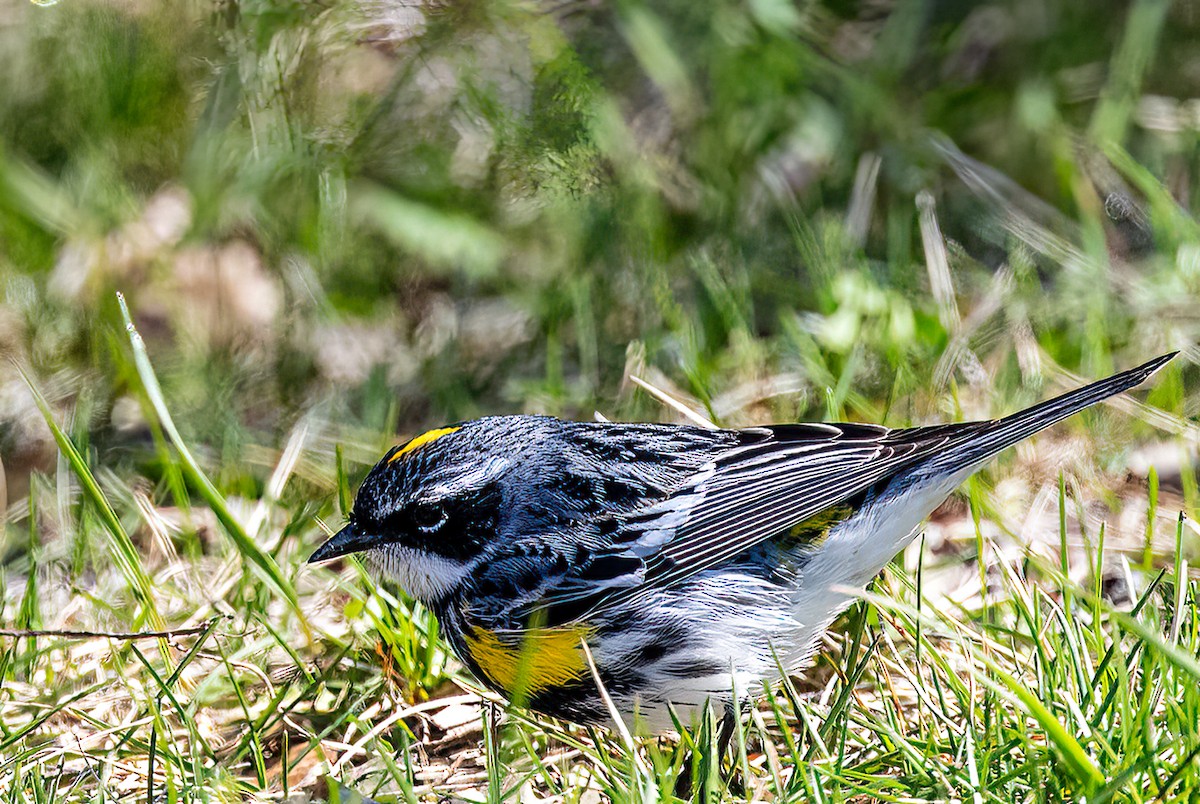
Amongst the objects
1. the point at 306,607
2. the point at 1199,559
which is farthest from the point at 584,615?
the point at 1199,559

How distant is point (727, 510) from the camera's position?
323 cm

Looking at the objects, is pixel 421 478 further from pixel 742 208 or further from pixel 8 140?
pixel 8 140

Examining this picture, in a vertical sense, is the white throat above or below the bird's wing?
below

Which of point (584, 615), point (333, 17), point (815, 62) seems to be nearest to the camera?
point (584, 615)

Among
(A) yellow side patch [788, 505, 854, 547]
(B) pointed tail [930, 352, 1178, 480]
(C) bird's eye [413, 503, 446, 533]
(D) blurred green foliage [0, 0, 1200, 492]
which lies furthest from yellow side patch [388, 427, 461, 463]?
(D) blurred green foliage [0, 0, 1200, 492]

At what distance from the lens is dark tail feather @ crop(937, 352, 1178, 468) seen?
304 cm

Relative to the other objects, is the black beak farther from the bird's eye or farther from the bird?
the bird's eye

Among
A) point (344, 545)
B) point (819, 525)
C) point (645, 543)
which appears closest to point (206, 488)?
point (344, 545)

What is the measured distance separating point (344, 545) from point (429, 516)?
0.21m

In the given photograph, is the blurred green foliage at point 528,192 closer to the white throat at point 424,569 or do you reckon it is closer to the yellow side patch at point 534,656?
the white throat at point 424,569

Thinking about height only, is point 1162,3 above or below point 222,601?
above

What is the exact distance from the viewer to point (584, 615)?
121 inches

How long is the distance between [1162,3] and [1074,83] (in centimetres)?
46

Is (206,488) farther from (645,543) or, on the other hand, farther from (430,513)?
(645,543)
